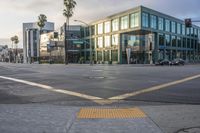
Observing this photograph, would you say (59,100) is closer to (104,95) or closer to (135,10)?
(104,95)

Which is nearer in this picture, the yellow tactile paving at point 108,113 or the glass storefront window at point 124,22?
the yellow tactile paving at point 108,113

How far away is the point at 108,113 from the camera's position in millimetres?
9602

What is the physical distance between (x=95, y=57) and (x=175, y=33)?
2456cm

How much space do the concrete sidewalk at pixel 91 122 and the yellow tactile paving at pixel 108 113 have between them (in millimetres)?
176

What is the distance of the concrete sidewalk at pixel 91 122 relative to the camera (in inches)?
290

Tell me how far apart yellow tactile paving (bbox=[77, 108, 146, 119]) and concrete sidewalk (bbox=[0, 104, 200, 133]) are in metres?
0.18

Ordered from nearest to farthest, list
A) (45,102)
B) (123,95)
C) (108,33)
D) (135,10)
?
(45,102) → (123,95) → (135,10) → (108,33)

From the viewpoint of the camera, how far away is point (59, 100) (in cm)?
1260

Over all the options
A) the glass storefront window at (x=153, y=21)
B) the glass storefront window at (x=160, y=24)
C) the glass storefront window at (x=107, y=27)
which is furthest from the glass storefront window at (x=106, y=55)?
the glass storefront window at (x=160, y=24)

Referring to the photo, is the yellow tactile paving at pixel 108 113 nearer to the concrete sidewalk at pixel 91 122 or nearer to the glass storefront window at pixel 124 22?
the concrete sidewalk at pixel 91 122

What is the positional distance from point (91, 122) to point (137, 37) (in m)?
85.2

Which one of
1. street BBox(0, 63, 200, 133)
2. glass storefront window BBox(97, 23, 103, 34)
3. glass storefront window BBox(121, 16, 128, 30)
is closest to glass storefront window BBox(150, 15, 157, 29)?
glass storefront window BBox(121, 16, 128, 30)

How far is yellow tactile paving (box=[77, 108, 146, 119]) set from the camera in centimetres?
905

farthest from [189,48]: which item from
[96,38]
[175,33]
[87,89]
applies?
[87,89]
